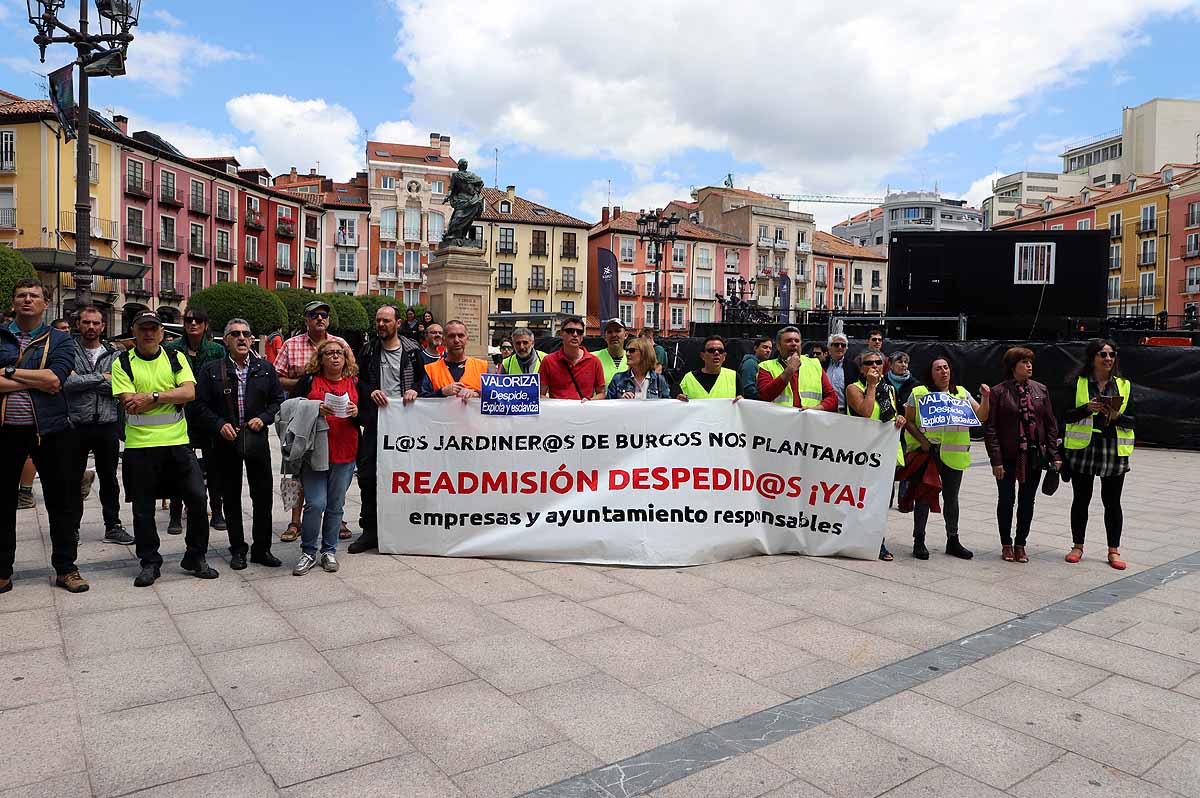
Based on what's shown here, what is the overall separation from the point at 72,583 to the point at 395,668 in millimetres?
2637

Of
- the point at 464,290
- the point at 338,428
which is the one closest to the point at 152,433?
the point at 338,428

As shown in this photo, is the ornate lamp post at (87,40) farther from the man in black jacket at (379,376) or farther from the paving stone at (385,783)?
the paving stone at (385,783)

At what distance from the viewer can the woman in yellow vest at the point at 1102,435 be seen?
6.61 meters

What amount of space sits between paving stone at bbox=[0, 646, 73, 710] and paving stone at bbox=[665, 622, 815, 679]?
9.63 ft

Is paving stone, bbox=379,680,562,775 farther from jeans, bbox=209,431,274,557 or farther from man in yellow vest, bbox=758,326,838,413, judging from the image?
man in yellow vest, bbox=758,326,838,413

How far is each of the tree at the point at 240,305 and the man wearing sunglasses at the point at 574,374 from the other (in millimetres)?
37391

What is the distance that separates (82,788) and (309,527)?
3.16 m

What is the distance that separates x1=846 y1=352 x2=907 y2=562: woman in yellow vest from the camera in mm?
6707

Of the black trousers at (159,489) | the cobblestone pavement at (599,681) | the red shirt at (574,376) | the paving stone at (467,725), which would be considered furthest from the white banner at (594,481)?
the paving stone at (467,725)

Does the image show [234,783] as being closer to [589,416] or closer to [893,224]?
[589,416]

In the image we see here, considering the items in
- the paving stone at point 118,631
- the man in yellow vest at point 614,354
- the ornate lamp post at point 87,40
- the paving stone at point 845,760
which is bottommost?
the paving stone at point 845,760

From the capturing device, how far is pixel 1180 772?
11.1 ft

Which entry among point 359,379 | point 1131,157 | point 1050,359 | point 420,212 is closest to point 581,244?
point 420,212

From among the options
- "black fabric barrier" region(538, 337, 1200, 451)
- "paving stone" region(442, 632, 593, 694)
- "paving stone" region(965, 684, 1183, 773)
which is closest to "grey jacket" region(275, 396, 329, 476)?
"paving stone" region(442, 632, 593, 694)
